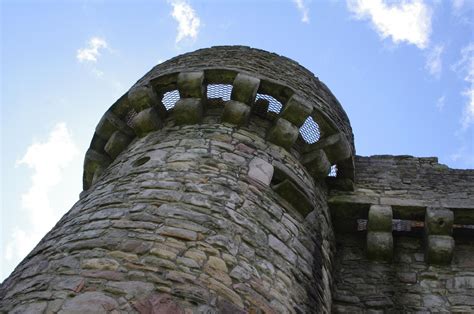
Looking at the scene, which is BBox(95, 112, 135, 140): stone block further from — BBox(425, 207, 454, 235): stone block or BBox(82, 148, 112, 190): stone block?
BBox(425, 207, 454, 235): stone block

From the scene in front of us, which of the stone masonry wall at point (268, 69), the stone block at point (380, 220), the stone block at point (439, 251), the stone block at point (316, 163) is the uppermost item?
the stone masonry wall at point (268, 69)

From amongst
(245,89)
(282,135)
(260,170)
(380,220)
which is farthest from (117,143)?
(380,220)

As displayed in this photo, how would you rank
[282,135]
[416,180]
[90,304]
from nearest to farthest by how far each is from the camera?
[90,304], [282,135], [416,180]

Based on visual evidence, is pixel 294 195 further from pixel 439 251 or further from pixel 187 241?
pixel 439 251

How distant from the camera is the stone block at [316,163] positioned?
22.7ft

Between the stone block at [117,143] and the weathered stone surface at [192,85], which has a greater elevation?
the weathered stone surface at [192,85]

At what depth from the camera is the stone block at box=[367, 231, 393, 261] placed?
6781 millimetres

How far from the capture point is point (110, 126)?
24.4 feet

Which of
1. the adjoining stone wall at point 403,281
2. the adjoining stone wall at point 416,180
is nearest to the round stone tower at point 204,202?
the adjoining stone wall at point 403,281

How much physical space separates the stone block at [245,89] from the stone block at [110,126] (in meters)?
1.25

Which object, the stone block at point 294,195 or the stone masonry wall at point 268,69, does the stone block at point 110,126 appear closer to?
the stone masonry wall at point 268,69

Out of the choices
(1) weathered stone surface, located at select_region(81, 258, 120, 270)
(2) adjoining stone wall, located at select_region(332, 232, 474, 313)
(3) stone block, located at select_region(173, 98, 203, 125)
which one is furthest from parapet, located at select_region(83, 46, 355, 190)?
(1) weathered stone surface, located at select_region(81, 258, 120, 270)

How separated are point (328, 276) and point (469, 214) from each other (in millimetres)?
1798

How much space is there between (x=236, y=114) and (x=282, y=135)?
0.51m
